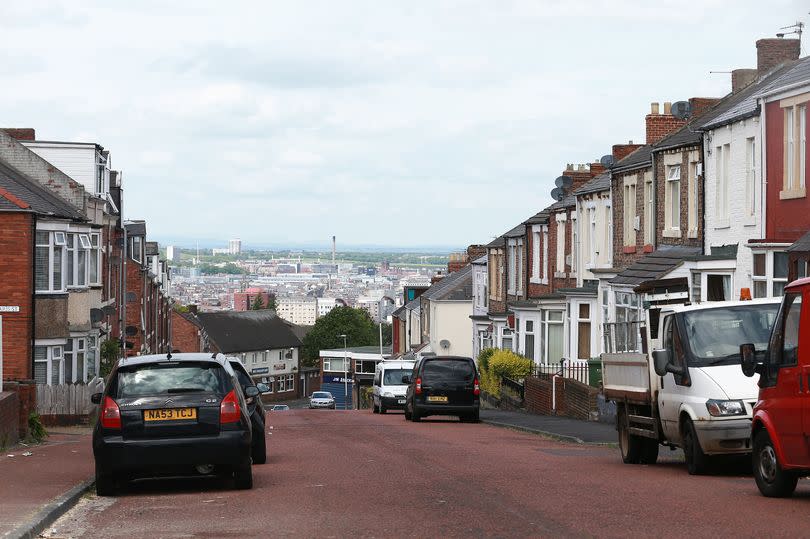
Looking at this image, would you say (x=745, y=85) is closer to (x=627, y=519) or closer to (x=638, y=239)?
(x=638, y=239)

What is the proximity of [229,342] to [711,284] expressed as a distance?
94342 millimetres

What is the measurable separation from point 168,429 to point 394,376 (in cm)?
3076

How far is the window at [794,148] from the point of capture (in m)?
25.8

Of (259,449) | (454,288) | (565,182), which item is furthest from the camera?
(454,288)

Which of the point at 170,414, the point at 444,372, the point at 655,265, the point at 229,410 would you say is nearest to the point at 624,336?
the point at 229,410

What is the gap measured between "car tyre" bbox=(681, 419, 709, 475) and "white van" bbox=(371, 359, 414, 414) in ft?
94.2

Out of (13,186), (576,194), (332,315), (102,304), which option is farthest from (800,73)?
(332,315)

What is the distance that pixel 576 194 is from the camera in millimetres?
45250

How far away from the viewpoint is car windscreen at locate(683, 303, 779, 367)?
16.4 m

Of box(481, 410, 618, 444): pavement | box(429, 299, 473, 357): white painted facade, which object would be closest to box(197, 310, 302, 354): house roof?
box(429, 299, 473, 357): white painted facade

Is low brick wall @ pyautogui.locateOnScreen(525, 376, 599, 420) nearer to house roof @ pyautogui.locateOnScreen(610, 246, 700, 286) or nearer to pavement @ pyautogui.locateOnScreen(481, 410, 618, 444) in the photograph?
pavement @ pyautogui.locateOnScreen(481, 410, 618, 444)

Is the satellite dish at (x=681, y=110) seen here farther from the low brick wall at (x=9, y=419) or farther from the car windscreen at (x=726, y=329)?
the car windscreen at (x=726, y=329)

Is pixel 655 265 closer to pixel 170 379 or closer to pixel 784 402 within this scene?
pixel 170 379

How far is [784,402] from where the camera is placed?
12.9 meters
